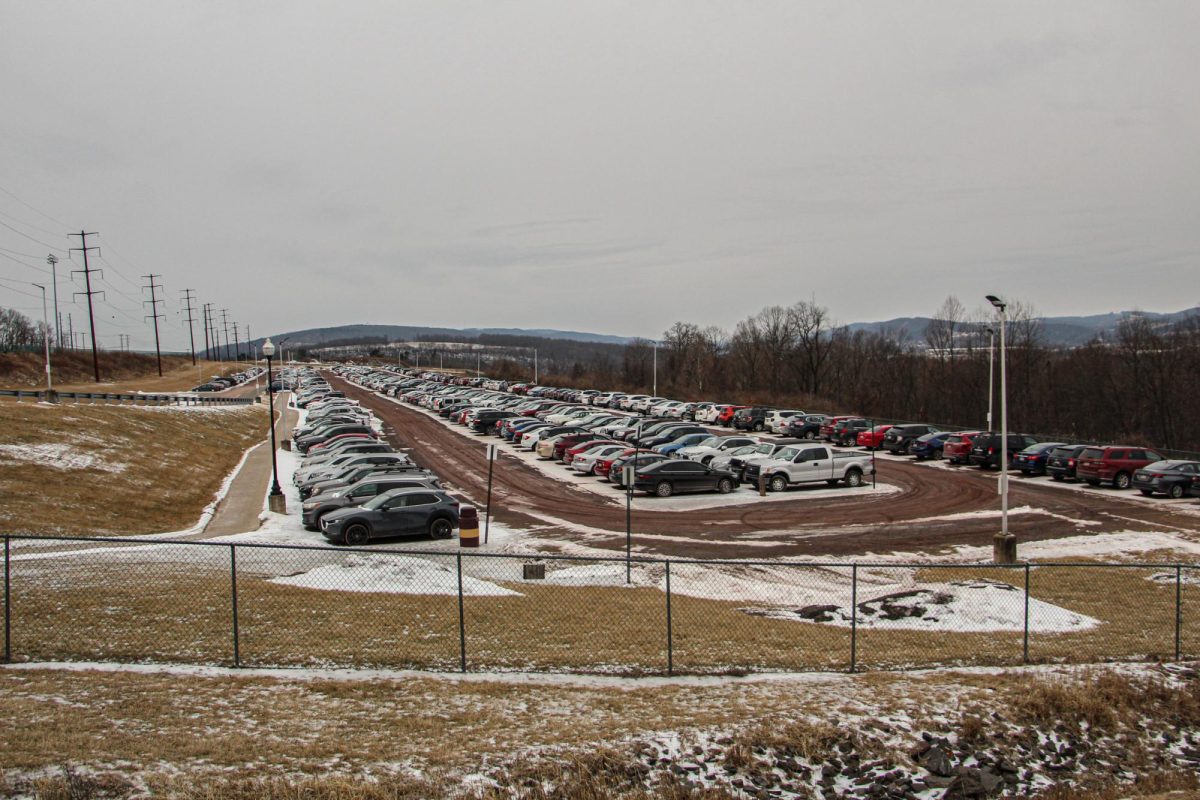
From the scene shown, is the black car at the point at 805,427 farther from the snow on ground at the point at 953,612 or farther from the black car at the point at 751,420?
the snow on ground at the point at 953,612

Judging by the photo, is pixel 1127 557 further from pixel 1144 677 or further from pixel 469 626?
pixel 469 626

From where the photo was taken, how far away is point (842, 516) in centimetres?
2675

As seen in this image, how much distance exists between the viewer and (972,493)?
31.2 metres

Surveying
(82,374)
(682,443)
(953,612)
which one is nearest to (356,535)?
(953,612)

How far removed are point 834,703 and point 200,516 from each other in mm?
21990

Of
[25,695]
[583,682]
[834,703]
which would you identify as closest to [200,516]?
[25,695]

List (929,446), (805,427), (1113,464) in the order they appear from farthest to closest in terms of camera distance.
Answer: (805,427), (929,446), (1113,464)

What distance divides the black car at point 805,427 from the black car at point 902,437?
655cm

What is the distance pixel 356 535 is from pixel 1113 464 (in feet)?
93.6

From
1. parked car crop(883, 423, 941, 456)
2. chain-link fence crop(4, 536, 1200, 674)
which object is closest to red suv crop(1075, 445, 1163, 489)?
parked car crop(883, 423, 941, 456)

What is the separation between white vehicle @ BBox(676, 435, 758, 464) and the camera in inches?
1462

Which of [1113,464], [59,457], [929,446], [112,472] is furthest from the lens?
[929,446]

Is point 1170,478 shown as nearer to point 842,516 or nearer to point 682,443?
point 842,516

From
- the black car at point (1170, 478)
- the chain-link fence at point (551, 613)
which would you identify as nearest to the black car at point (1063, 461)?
the black car at point (1170, 478)
